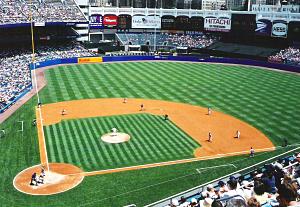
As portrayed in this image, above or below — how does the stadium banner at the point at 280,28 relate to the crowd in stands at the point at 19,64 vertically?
above

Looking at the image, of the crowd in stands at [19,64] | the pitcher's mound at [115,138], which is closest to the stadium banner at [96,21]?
the crowd in stands at [19,64]

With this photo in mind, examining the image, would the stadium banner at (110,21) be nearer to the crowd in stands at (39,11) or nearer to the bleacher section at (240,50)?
the crowd in stands at (39,11)

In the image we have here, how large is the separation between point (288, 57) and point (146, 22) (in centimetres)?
3677

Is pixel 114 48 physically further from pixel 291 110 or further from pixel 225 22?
pixel 291 110

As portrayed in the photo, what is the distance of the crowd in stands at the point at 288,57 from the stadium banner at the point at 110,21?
1541 inches

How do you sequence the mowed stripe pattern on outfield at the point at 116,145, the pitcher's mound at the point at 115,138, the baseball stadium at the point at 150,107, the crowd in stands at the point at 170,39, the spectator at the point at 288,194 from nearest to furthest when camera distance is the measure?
the spectator at the point at 288,194 < the baseball stadium at the point at 150,107 < the mowed stripe pattern on outfield at the point at 116,145 < the pitcher's mound at the point at 115,138 < the crowd in stands at the point at 170,39

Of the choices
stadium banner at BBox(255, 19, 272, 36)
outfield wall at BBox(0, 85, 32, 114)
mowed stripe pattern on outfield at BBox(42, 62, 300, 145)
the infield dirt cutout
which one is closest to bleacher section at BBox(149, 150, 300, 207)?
the infield dirt cutout

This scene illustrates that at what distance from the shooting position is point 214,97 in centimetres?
5012

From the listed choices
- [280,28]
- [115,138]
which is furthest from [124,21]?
[115,138]

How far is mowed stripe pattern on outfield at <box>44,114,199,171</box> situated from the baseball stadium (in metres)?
0.15

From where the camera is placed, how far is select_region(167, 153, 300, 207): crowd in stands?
888cm

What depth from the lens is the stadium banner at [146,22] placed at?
9538cm

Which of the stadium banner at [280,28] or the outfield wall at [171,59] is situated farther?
the stadium banner at [280,28]

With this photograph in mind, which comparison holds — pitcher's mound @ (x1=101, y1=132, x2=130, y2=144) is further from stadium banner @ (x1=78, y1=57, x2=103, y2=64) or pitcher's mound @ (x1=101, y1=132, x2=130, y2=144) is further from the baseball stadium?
stadium banner @ (x1=78, y1=57, x2=103, y2=64)
